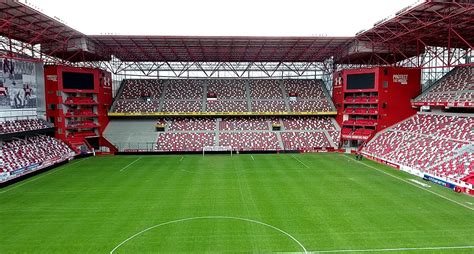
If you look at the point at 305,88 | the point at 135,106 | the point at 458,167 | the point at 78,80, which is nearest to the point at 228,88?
the point at 305,88

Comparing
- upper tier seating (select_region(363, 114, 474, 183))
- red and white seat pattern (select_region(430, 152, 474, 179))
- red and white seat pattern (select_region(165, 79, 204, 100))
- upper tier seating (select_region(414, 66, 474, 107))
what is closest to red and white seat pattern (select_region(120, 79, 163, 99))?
red and white seat pattern (select_region(165, 79, 204, 100))

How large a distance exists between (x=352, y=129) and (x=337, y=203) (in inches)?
1174

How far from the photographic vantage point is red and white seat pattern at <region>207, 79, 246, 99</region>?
57469 millimetres

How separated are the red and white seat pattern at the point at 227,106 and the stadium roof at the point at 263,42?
27.8 feet

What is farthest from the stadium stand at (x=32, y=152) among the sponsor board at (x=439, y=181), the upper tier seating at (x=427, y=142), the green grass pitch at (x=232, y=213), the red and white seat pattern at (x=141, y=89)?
the upper tier seating at (x=427, y=142)

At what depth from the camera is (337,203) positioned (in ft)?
71.3

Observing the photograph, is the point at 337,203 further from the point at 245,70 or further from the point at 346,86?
the point at 245,70

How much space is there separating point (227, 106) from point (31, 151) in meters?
30.9

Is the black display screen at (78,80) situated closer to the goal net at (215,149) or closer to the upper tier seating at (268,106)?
the goal net at (215,149)

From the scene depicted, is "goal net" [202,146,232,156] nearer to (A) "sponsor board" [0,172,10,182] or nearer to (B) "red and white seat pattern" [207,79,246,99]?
(B) "red and white seat pattern" [207,79,246,99]

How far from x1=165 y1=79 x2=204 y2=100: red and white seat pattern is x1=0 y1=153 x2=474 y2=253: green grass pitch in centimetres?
2604

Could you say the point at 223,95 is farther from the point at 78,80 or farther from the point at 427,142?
the point at 427,142

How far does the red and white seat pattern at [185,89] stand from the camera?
56.8 metres

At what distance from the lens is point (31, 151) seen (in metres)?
34.9
